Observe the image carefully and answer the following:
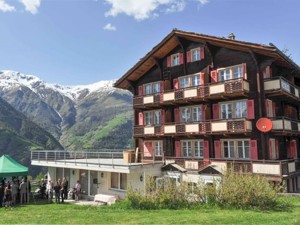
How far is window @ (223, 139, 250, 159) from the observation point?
83.3 feet

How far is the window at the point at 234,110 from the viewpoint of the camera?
84.1ft

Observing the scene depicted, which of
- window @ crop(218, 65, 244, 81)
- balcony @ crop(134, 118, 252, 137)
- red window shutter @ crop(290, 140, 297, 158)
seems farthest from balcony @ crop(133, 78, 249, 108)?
red window shutter @ crop(290, 140, 297, 158)

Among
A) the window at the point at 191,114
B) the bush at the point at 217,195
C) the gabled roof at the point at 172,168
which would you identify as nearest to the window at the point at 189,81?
the window at the point at 191,114

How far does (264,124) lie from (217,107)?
4.74 m

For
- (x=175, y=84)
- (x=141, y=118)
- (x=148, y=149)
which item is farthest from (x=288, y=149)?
(x=141, y=118)

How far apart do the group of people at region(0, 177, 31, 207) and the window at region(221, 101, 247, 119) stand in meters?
17.1

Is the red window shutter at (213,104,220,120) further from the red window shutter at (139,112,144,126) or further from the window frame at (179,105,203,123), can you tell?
the red window shutter at (139,112,144,126)

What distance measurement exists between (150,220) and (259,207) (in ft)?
18.8

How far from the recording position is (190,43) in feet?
98.6

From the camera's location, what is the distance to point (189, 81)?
2952cm

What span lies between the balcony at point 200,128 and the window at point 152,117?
1349 mm

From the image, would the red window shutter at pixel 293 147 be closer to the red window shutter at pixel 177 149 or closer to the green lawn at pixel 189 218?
the red window shutter at pixel 177 149

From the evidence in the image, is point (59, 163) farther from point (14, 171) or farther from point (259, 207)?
point (259, 207)

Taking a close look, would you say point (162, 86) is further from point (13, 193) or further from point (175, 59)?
point (13, 193)
